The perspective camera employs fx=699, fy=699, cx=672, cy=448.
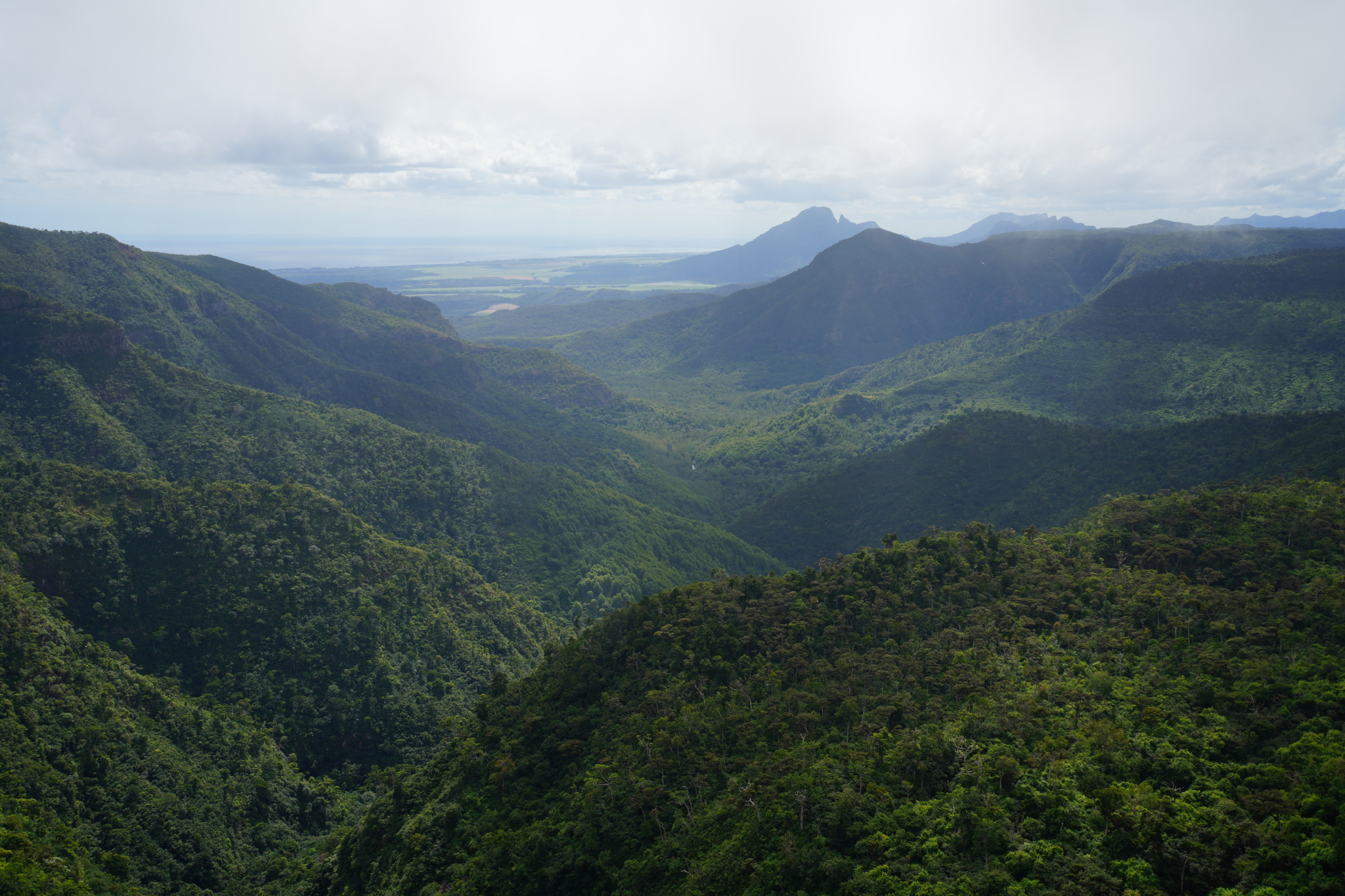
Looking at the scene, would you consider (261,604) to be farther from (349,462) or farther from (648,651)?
(349,462)

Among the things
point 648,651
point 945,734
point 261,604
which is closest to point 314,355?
point 261,604

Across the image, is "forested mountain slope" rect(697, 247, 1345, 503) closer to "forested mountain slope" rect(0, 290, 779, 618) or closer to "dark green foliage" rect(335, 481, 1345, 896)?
"forested mountain slope" rect(0, 290, 779, 618)

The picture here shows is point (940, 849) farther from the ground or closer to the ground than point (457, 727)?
farther from the ground

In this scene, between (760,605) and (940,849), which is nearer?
(940,849)

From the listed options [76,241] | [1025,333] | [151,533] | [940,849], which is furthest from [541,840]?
[1025,333]

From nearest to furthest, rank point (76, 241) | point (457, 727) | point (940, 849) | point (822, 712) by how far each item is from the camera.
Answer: point (940, 849)
point (822, 712)
point (457, 727)
point (76, 241)

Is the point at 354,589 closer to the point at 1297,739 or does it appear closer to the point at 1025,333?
the point at 1297,739

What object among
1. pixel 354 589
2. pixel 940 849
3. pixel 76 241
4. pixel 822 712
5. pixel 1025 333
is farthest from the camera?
pixel 1025 333

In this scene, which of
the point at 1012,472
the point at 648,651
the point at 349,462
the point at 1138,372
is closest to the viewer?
the point at 648,651
